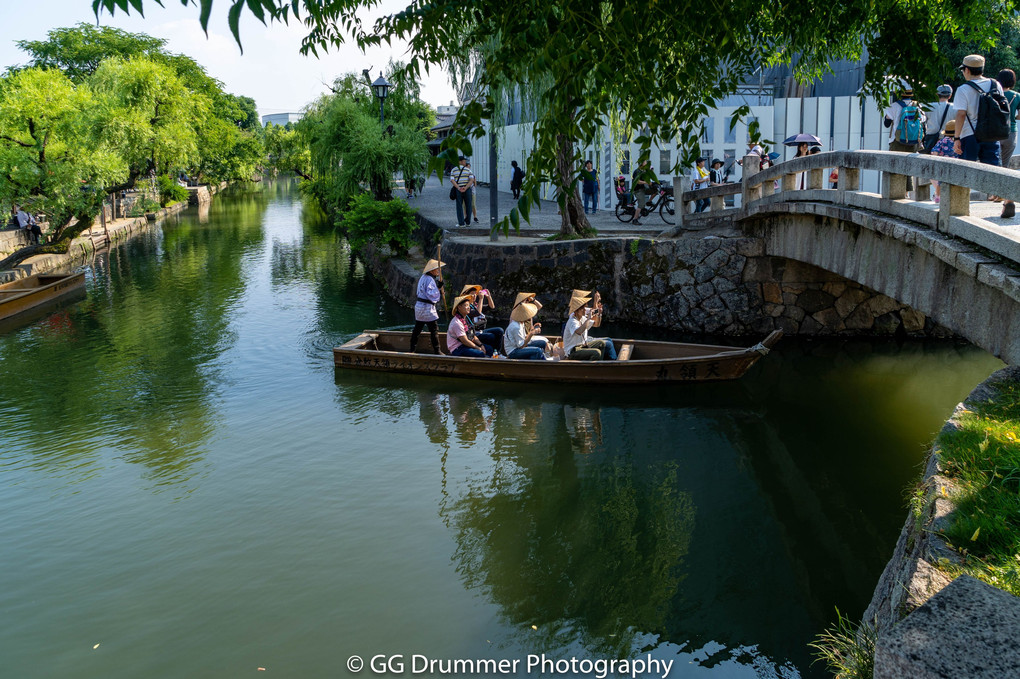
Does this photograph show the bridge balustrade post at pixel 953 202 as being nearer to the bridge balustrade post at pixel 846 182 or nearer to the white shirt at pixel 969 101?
the white shirt at pixel 969 101

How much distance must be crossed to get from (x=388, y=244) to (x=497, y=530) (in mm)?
13821

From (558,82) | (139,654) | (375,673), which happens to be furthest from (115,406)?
(558,82)

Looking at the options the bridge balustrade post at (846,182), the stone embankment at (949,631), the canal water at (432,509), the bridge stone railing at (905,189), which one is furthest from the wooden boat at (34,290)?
the stone embankment at (949,631)

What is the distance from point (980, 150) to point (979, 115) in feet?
1.26

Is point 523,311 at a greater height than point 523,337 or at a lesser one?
greater

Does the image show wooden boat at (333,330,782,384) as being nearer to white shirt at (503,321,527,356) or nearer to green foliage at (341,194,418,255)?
white shirt at (503,321,527,356)

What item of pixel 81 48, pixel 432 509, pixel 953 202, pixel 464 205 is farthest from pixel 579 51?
pixel 81 48

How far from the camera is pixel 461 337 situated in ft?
39.7

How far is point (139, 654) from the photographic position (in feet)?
19.6

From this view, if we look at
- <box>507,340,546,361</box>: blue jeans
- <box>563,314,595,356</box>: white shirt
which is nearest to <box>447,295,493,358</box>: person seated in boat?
<box>507,340,546,361</box>: blue jeans

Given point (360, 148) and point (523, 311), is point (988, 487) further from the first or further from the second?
point (360, 148)

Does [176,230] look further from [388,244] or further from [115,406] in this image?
[115,406]

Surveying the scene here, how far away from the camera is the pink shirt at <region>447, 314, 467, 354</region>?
1212 centimetres

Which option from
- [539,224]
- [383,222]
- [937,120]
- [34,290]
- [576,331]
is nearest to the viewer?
[937,120]
